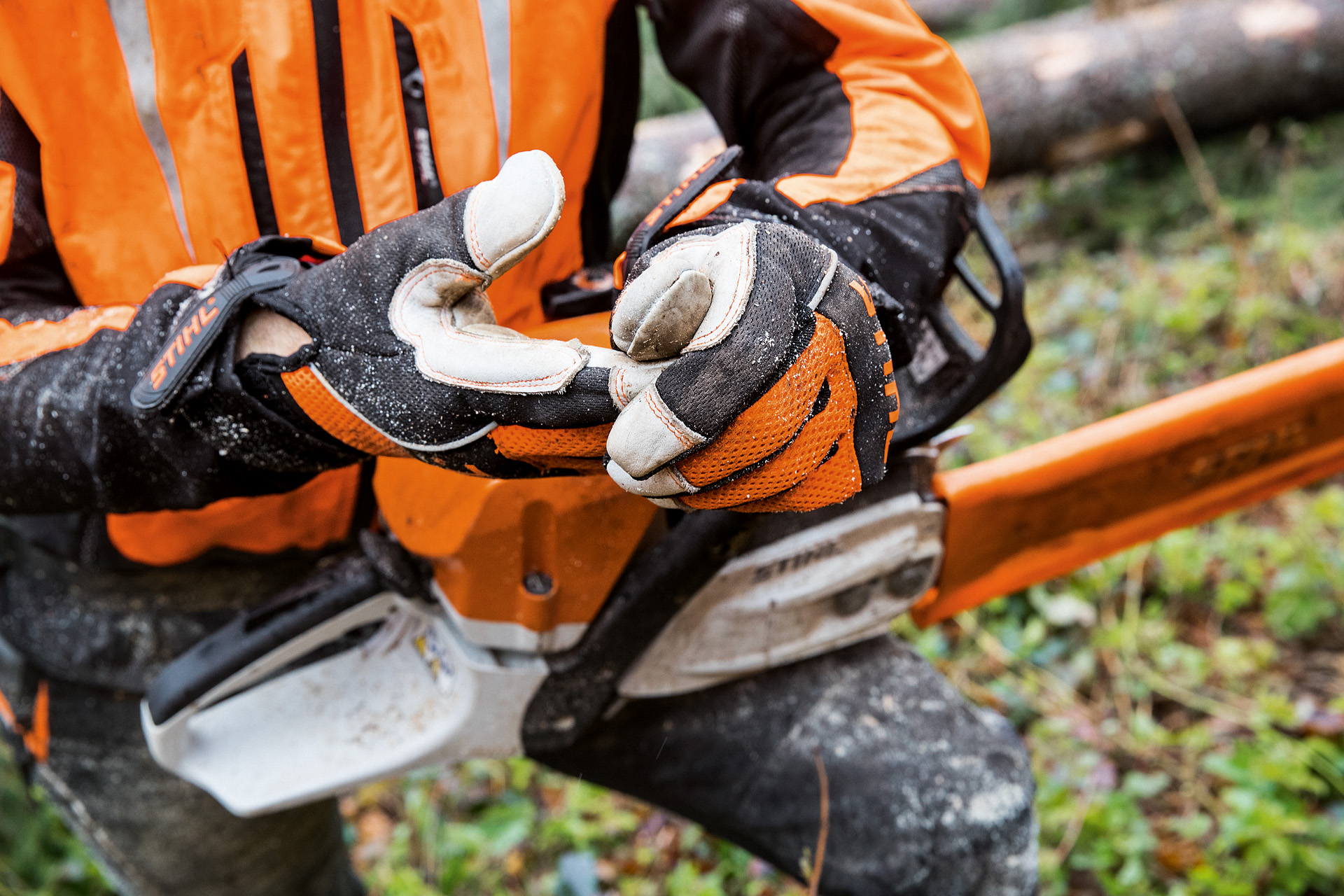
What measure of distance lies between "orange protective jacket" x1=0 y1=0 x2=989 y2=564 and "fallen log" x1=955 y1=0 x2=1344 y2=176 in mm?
3139

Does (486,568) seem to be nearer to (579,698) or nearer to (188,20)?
(579,698)

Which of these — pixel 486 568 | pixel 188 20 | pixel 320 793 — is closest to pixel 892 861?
pixel 486 568

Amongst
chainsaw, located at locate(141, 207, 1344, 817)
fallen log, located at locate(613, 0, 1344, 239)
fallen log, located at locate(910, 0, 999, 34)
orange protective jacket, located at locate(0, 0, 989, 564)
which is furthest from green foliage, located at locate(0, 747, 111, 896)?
fallen log, located at locate(910, 0, 999, 34)

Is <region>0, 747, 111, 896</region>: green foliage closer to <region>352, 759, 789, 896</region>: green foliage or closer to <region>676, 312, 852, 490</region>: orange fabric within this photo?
<region>352, 759, 789, 896</region>: green foliage

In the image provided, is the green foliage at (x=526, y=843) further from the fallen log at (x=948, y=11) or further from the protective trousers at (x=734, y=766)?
the fallen log at (x=948, y=11)

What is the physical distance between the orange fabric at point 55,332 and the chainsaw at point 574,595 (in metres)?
0.38

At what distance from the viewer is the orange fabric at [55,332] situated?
45.5 inches

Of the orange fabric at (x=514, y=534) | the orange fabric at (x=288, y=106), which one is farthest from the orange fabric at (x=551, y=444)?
the orange fabric at (x=288, y=106)

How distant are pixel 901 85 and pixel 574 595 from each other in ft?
3.01

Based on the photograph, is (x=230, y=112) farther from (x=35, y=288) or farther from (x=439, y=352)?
(x=439, y=352)

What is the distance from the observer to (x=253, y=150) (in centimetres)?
130

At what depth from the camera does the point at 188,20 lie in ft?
4.09

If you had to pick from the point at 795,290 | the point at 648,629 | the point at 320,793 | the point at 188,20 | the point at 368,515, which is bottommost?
the point at 320,793

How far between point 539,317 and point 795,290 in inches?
25.6
